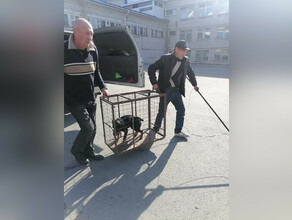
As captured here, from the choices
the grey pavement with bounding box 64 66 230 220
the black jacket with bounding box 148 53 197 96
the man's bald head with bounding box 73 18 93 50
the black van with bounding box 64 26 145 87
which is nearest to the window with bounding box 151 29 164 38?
the black van with bounding box 64 26 145 87

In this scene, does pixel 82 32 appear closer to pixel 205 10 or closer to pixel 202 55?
pixel 202 55

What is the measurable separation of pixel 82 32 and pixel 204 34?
28724 millimetres

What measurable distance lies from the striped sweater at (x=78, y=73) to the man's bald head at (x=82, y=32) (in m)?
0.07

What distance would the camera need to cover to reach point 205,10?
26.2 meters

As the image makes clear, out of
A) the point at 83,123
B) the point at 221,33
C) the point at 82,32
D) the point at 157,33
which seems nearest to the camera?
the point at 82,32

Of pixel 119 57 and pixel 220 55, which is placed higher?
pixel 220 55

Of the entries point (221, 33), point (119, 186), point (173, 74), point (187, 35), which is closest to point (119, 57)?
point (173, 74)

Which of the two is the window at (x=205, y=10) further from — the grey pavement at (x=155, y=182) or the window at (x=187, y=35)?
the grey pavement at (x=155, y=182)

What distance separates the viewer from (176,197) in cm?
222

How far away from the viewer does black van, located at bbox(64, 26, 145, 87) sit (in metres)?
3.97

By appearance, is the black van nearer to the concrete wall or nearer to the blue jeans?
the blue jeans

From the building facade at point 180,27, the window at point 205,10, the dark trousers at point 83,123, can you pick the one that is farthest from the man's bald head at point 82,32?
the window at point 205,10
